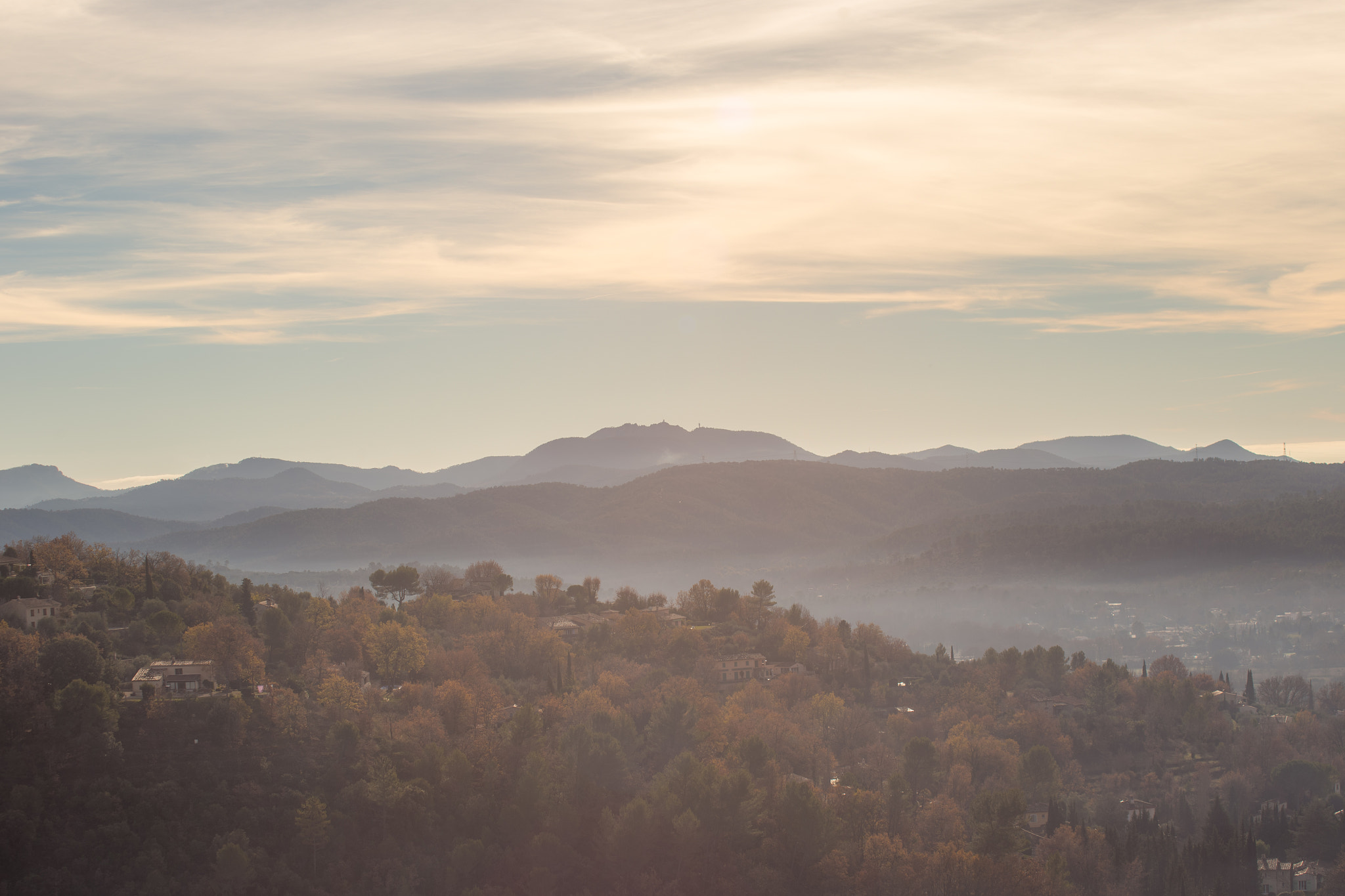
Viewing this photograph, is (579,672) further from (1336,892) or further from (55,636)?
(1336,892)

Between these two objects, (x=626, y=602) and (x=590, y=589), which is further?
(x=590, y=589)

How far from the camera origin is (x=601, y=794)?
67.4 metres

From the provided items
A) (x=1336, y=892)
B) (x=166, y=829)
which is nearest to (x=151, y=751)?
(x=166, y=829)

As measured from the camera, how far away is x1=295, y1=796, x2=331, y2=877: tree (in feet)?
193

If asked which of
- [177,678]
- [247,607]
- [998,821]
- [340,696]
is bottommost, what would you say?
[998,821]

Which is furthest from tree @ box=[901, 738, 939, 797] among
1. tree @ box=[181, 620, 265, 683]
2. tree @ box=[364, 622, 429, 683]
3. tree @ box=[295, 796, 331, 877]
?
tree @ box=[181, 620, 265, 683]

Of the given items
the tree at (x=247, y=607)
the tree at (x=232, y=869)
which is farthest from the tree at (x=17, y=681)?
the tree at (x=247, y=607)

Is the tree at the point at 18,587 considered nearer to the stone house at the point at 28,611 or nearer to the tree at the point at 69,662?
the stone house at the point at 28,611

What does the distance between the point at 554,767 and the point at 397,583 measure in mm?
51135

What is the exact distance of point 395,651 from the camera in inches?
3314

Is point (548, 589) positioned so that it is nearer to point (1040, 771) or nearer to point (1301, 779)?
point (1040, 771)

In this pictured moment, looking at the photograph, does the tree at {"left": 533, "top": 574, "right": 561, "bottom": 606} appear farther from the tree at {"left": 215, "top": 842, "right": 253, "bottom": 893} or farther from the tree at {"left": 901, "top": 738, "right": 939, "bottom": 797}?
the tree at {"left": 215, "top": 842, "right": 253, "bottom": 893}

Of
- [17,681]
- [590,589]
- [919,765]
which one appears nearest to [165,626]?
[17,681]

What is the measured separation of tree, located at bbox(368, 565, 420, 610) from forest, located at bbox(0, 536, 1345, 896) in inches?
367
